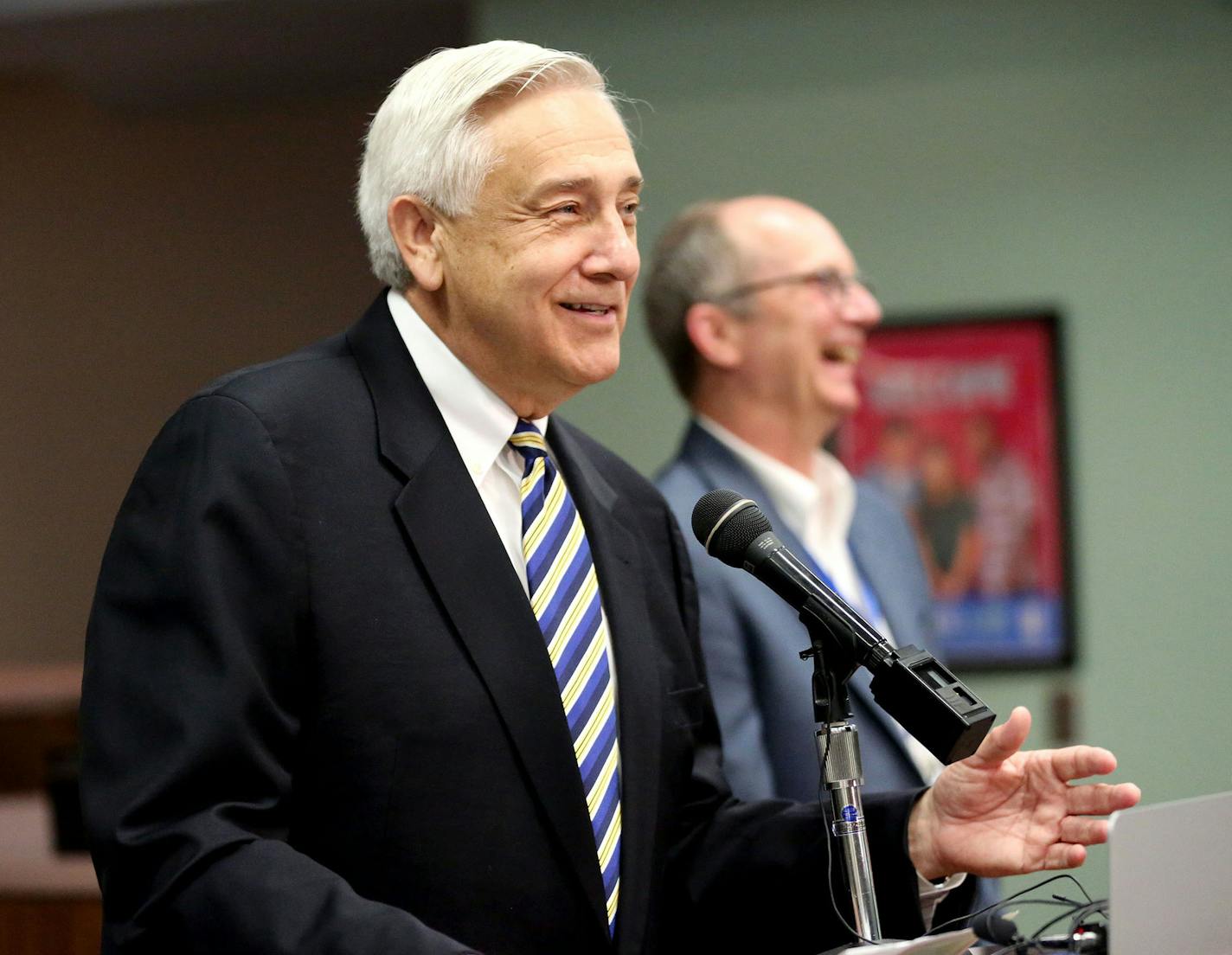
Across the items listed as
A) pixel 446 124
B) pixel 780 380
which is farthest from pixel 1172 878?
pixel 780 380

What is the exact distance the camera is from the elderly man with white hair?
134 cm

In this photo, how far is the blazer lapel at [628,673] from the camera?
1.59m

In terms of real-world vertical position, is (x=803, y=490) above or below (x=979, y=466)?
above

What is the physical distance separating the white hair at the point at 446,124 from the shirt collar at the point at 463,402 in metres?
0.10

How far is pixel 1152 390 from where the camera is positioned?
3793 millimetres

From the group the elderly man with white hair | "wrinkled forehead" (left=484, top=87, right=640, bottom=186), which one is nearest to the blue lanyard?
the elderly man with white hair

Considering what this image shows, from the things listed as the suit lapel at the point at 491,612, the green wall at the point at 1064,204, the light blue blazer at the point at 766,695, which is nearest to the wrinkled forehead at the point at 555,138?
the suit lapel at the point at 491,612

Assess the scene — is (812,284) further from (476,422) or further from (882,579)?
(476,422)

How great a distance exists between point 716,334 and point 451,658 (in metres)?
1.43

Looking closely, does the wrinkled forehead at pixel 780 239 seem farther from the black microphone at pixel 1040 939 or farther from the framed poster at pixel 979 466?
the black microphone at pixel 1040 939

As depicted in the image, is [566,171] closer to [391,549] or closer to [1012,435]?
[391,549]

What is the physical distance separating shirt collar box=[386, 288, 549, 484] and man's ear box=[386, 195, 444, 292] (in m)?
0.06

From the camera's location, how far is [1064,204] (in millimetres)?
3848

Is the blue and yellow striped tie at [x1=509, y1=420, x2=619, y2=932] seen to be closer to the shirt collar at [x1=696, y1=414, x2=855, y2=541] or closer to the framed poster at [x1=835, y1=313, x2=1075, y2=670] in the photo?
the shirt collar at [x1=696, y1=414, x2=855, y2=541]
